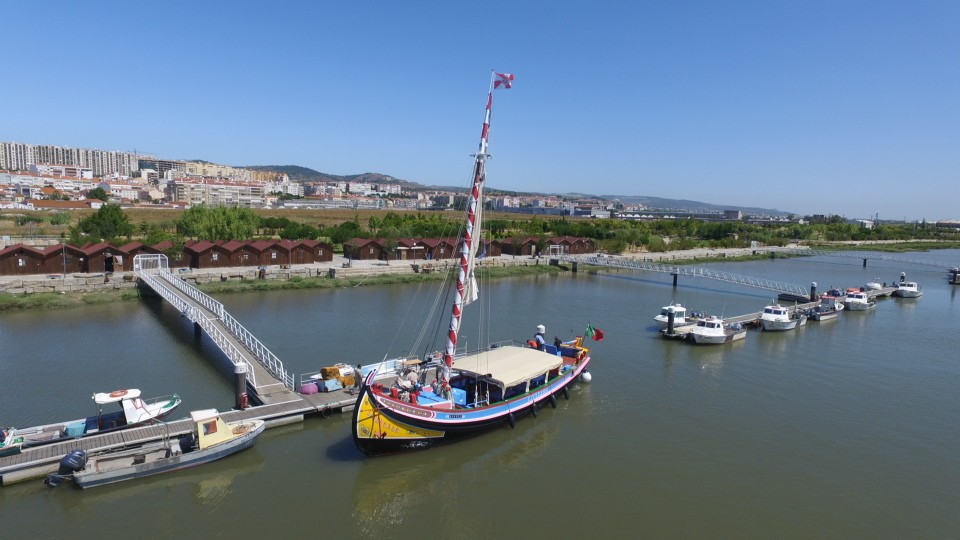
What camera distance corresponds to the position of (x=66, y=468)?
14344mm

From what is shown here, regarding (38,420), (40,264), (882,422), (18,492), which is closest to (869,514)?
(882,422)

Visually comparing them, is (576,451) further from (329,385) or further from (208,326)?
(208,326)

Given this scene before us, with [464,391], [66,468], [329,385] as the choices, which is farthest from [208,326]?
[464,391]

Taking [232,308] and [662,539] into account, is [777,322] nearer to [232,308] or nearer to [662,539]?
[662,539]

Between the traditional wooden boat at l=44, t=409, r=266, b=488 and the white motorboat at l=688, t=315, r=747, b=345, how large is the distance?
23792 millimetres

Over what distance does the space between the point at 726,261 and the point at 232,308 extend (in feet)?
225

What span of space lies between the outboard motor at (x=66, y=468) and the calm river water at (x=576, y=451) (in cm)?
27

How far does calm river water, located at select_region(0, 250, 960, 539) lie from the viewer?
46.1ft

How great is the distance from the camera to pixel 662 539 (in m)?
13.7

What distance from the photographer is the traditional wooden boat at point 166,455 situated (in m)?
14.4

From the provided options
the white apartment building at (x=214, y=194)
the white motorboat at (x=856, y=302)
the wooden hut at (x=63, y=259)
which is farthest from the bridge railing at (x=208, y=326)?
the white apartment building at (x=214, y=194)

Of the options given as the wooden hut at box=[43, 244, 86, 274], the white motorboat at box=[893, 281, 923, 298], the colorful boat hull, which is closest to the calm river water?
the colorful boat hull

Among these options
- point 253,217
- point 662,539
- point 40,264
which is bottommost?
point 662,539

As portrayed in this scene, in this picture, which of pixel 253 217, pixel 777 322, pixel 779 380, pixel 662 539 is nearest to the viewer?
pixel 662 539
